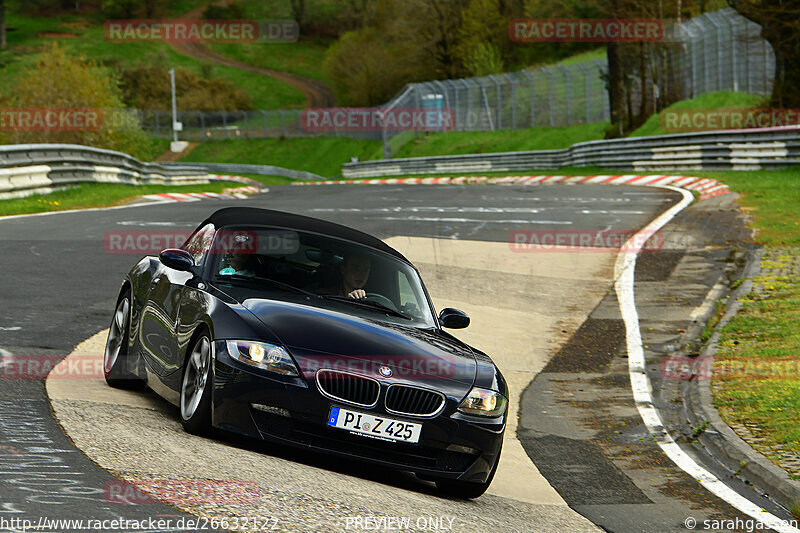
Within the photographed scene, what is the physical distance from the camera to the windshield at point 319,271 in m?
7.27

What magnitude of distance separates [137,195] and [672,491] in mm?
23656

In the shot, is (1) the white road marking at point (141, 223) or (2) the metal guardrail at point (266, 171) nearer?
(1) the white road marking at point (141, 223)

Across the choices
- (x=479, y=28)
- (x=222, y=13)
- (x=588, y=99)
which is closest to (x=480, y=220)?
(x=588, y=99)

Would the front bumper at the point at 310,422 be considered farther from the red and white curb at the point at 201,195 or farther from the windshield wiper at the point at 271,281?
the red and white curb at the point at 201,195

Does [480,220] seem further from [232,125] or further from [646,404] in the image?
[232,125]

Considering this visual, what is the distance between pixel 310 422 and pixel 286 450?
68 cm

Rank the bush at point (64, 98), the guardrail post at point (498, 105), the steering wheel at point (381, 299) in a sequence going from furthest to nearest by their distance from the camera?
the guardrail post at point (498, 105)
the bush at point (64, 98)
the steering wheel at point (381, 299)

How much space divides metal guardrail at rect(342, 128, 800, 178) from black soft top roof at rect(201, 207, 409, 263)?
24.2 m

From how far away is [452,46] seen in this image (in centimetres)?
9988

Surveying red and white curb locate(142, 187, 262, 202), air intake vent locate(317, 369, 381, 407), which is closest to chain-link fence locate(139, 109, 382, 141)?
red and white curb locate(142, 187, 262, 202)

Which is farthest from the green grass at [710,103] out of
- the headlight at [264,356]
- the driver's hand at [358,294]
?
the headlight at [264,356]

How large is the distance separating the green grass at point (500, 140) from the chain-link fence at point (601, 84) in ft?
2.80

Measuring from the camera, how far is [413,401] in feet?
20.6

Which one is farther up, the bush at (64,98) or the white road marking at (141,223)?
the bush at (64,98)
